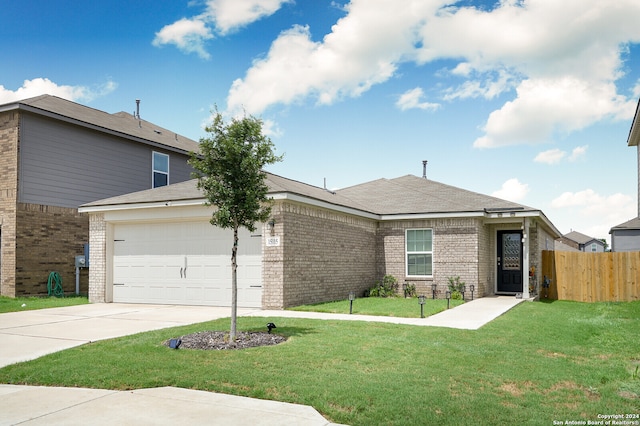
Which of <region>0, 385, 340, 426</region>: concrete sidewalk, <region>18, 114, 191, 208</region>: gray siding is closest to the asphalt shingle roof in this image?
<region>18, 114, 191, 208</region>: gray siding

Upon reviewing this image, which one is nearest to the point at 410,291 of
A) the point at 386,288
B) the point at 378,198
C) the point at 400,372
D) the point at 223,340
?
the point at 386,288

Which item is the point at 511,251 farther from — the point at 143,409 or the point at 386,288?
the point at 143,409

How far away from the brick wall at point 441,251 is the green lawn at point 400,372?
7.49 meters

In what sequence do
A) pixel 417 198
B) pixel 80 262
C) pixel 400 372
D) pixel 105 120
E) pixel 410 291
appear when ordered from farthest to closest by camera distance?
pixel 105 120, pixel 417 198, pixel 80 262, pixel 410 291, pixel 400 372

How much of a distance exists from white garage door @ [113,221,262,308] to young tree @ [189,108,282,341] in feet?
17.0

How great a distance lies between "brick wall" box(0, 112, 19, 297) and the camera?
16.5m

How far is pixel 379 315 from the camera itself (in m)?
12.1

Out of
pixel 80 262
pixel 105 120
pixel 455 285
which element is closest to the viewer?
pixel 455 285

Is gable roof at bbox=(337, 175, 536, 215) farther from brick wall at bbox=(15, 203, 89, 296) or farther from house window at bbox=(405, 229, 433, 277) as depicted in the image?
brick wall at bbox=(15, 203, 89, 296)

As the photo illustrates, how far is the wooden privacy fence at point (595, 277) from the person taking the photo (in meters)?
17.9

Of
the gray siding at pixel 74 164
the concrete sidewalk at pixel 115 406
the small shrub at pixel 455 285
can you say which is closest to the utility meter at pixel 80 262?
the gray siding at pixel 74 164

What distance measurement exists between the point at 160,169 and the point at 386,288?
11.3m

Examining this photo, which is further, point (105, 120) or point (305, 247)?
point (105, 120)

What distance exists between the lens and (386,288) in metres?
18.1
